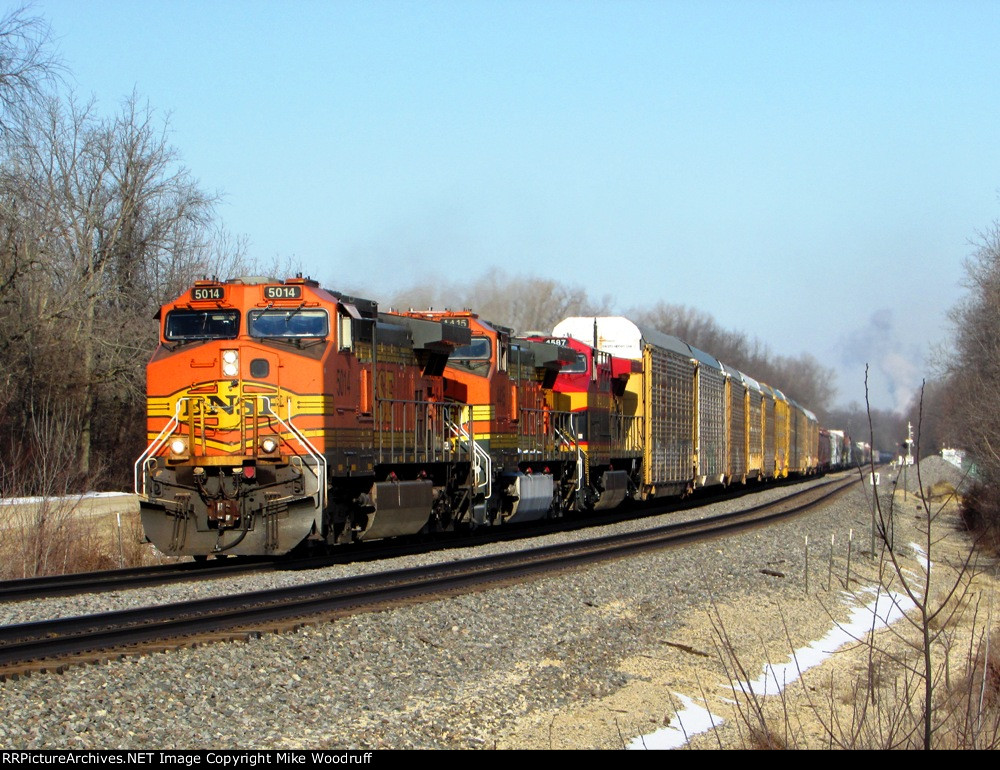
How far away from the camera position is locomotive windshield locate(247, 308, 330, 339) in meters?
15.1

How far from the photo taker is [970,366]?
46125 millimetres

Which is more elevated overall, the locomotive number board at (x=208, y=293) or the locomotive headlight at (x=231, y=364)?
the locomotive number board at (x=208, y=293)

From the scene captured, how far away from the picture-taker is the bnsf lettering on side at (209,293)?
50.8 feet

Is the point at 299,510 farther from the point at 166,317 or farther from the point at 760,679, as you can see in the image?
the point at 760,679

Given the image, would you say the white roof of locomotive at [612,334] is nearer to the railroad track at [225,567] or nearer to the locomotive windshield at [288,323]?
the railroad track at [225,567]

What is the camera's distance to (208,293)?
1556 centimetres

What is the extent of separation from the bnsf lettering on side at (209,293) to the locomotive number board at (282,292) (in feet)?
2.01

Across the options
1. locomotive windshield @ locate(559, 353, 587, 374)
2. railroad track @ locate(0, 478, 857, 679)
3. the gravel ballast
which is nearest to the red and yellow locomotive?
the gravel ballast

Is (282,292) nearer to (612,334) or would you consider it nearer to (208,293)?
(208,293)

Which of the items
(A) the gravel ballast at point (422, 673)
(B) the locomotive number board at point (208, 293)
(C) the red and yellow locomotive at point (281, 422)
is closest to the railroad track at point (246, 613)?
(A) the gravel ballast at point (422, 673)

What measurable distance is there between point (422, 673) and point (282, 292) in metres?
7.68

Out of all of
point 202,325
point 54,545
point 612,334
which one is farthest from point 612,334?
point 54,545

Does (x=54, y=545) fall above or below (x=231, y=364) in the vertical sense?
below

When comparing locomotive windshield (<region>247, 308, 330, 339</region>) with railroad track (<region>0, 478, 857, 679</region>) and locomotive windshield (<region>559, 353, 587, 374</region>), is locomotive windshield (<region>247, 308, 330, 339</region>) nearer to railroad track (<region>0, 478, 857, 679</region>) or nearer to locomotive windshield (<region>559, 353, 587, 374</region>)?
railroad track (<region>0, 478, 857, 679</region>)
